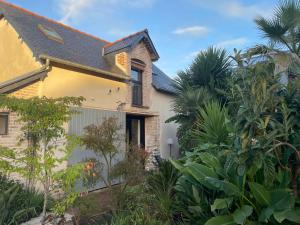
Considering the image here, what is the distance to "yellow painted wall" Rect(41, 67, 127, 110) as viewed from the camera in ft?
30.6

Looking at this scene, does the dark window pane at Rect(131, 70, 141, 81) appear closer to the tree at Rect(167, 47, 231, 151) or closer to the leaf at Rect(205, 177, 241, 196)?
the tree at Rect(167, 47, 231, 151)

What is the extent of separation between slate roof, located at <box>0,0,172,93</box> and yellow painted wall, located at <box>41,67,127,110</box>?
610mm

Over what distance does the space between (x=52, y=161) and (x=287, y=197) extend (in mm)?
3994

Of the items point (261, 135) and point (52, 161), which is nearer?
point (261, 135)

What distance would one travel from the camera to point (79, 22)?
49.5ft

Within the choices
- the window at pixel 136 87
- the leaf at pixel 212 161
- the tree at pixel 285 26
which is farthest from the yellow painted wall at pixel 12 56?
the tree at pixel 285 26

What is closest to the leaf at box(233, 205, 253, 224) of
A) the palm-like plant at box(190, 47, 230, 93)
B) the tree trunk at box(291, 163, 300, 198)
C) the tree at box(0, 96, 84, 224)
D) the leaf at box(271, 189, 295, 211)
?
the leaf at box(271, 189, 295, 211)

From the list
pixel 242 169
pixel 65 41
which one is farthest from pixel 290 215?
pixel 65 41

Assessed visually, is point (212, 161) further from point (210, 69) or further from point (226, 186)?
point (210, 69)

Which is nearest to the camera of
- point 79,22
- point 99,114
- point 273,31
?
point 273,31

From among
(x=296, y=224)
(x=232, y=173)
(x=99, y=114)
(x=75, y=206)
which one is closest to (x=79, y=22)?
(x=99, y=114)

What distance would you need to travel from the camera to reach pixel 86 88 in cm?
1055

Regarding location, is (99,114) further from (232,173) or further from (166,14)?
(232,173)

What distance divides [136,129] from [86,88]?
14.1ft
